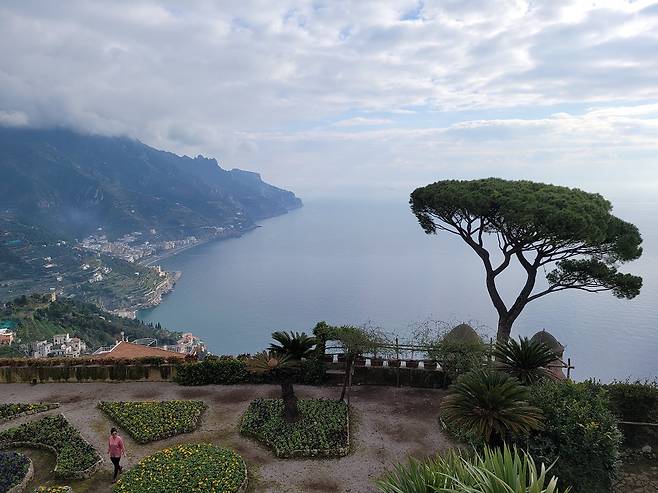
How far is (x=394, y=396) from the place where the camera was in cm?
1456

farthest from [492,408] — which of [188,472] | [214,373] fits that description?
[214,373]

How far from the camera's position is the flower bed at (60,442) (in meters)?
10.3

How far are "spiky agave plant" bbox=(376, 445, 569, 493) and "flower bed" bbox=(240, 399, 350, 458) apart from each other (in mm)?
5241

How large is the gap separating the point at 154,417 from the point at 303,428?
399 centimetres

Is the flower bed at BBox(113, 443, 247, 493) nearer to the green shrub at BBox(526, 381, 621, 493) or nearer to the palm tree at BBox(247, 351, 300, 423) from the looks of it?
the palm tree at BBox(247, 351, 300, 423)

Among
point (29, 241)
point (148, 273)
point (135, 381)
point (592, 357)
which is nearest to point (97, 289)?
point (148, 273)

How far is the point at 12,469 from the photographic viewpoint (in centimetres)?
1009

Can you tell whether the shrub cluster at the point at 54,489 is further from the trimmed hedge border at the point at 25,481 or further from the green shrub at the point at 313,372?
the green shrub at the point at 313,372

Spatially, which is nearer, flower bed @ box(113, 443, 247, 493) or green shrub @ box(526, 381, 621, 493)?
green shrub @ box(526, 381, 621, 493)

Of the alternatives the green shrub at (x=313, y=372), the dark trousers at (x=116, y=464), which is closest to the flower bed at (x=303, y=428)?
the green shrub at (x=313, y=372)

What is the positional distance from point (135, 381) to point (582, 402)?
43.3 feet

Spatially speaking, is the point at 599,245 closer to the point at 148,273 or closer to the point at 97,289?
the point at 97,289

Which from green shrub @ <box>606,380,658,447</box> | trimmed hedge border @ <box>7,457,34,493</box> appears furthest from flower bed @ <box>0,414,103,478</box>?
green shrub @ <box>606,380,658,447</box>

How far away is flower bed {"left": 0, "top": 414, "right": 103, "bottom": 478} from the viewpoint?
10.3 meters
